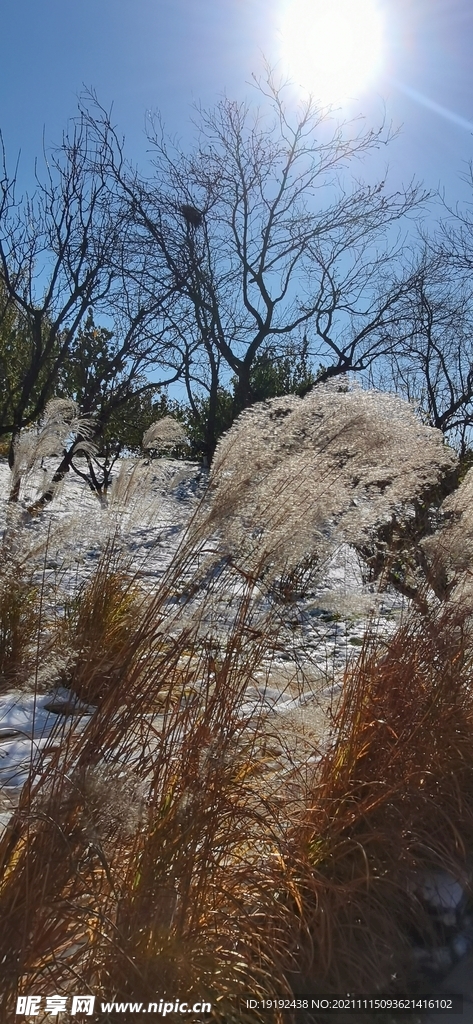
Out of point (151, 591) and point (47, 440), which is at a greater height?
point (47, 440)

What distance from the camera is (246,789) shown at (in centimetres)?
174

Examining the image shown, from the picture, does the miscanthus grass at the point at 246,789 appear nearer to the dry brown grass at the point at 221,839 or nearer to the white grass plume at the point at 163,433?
the dry brown grass at the point at 221,839

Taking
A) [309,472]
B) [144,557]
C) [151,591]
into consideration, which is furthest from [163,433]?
[309,472]

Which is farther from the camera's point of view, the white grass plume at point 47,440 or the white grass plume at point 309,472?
the white grass plume at point 47,440

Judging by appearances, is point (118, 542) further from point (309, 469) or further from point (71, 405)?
point (309, 469)

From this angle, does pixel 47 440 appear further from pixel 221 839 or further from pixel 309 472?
pixel 221 839

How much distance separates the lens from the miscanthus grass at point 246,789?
137 cm

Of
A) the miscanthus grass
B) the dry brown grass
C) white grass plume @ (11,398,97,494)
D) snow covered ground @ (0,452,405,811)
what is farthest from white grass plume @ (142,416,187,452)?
the dry brown grass

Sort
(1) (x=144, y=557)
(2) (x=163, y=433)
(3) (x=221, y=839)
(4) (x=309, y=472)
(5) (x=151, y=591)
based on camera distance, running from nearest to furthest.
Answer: (3) (x=221, y=839) → (4) (x=309, y=472) → (5) (x=151, y=591) → (1) (x=144, y=557) → (2) (x=163, y=433)

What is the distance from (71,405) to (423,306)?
25.4 ft

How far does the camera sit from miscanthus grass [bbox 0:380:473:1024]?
4.50 feet

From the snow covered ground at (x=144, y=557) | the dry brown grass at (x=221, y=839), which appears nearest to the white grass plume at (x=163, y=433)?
the snow covered ground at (x=144, y=557)

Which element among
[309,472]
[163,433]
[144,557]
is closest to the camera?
[309,472]

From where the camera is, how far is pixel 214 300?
856 centimetres
